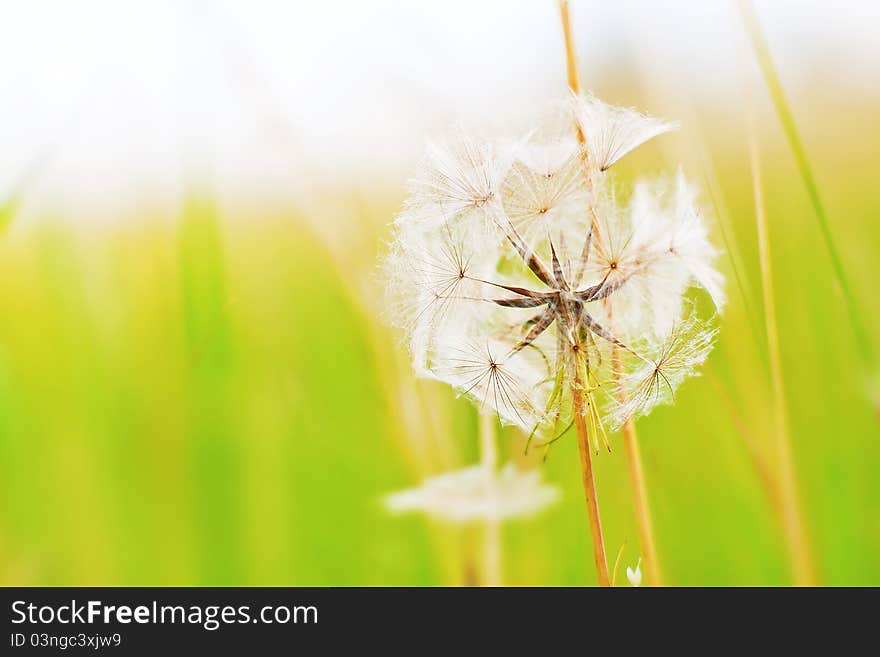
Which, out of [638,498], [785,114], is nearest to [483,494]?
[638,498]

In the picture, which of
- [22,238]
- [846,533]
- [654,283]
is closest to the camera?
[654,283]

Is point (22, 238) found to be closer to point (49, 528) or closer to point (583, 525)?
point (49, 528)

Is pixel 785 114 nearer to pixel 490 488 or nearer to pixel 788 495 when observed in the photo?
pixel 788 495

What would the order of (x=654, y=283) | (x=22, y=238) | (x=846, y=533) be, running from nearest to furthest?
1. (x=654, y=283)
2. (x=846, y=533)
3. (x=22, y=238)

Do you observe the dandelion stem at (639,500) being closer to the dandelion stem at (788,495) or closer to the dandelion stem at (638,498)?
the dandelion stem at (638,498)

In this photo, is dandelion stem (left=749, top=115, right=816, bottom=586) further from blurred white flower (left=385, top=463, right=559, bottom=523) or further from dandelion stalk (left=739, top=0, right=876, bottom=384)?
blurred white flower (left=385, top=463, right=559, bottom=523)

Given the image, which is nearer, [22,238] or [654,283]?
[654,283]

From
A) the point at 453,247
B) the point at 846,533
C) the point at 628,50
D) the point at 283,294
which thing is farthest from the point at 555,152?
the point at 846,533
